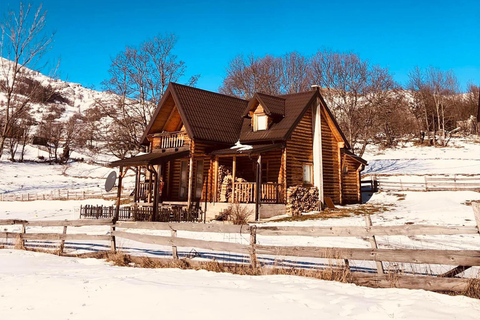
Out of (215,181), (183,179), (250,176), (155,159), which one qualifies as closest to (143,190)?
(183,179)

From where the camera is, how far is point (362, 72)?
35.1 m

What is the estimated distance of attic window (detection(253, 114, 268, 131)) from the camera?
23.7 meters

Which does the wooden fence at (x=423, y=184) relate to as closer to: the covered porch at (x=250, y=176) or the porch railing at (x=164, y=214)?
the covered porch at (x=250, y=176)

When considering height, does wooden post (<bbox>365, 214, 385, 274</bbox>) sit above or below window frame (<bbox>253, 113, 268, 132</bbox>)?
below

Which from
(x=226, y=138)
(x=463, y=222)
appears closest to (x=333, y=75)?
(x=226, y=138)

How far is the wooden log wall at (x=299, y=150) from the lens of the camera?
73.6 ft

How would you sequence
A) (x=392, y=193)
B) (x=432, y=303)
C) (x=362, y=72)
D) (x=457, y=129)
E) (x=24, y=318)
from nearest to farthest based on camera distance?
(x=24, y=318)
(x=432, y=303)
(x=392, y=193)
(x=362, y=72)
(x=457, y=129)

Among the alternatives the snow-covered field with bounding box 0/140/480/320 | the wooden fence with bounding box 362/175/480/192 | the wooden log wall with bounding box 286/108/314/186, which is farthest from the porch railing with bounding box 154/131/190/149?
the wooden fence with bounding box 362/175/480/192

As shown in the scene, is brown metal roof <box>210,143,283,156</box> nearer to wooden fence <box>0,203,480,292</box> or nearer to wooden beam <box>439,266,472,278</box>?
wooden fence <box>0,203,480,292</box>

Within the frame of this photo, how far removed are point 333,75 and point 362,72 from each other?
268 centimetres

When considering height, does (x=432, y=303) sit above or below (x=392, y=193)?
below

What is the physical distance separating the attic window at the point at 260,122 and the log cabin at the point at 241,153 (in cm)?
6

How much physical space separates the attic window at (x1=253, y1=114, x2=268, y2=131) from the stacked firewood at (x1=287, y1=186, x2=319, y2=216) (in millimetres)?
4481

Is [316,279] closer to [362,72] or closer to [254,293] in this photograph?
[254,293]
